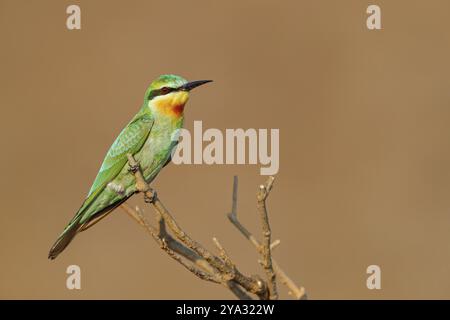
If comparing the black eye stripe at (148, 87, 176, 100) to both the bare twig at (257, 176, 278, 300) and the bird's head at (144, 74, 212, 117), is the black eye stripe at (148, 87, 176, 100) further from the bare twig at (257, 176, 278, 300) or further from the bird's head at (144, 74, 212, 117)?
the bare twig at (257, 176, 278, 300)

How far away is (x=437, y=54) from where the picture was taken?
419 centimetres

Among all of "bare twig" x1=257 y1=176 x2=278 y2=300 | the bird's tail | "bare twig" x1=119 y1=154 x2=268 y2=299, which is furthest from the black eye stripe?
"bare twig" x1=257 y1=176 x2=278 y2=300

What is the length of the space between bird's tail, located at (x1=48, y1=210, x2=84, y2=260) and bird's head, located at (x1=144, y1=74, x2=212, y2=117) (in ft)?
1.71

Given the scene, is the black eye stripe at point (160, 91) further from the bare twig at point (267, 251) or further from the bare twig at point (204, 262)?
the bare twig at point (267, 251)

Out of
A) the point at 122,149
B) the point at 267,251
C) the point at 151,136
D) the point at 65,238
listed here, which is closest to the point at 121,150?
the point at 122,149

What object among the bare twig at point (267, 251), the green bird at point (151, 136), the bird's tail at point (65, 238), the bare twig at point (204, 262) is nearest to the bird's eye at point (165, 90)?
the green bird at point (151, 136)

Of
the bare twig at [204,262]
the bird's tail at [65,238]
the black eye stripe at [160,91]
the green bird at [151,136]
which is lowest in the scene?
the bird's tail at [65,238]

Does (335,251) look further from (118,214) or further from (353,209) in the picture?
(118,214)

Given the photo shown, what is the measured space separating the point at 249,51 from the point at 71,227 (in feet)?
8.18

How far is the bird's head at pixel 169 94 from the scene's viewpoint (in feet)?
7.53

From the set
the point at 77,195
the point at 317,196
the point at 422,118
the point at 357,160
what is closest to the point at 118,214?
the point at 77,195

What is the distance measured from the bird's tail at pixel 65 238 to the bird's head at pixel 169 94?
1.71 ft

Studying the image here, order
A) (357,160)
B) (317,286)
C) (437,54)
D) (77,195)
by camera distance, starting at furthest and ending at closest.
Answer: (437,54), (357,160), (77,195), (317,286)

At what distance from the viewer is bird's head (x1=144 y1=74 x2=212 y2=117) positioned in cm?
229
